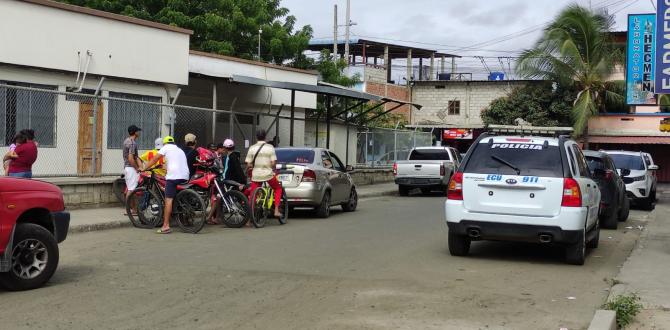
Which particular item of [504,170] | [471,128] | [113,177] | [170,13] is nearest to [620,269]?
[504,170]

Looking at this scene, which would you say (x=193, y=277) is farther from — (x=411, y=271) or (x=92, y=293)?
(x=411, y=271)

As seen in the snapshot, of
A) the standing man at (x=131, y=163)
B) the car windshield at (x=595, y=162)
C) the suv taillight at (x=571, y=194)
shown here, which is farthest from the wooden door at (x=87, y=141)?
the car windshield at (x=595, y=162)

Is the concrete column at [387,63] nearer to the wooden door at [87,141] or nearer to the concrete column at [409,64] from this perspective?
the concrete column at [409,64]

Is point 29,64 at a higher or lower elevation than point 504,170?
higher

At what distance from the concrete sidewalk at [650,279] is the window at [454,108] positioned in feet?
104

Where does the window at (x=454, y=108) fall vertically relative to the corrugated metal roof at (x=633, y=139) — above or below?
above

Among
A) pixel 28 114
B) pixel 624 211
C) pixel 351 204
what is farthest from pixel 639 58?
pixel 28 114

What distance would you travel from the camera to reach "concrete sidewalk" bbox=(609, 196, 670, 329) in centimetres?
635

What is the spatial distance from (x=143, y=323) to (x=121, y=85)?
14.0 metres

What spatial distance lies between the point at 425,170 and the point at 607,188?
986 centimetres

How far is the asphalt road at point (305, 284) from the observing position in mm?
6145

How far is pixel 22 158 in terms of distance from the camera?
11.6 meters

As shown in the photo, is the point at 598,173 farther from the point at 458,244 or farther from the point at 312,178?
the point at 312,178

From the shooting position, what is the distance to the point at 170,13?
92.6 ft
